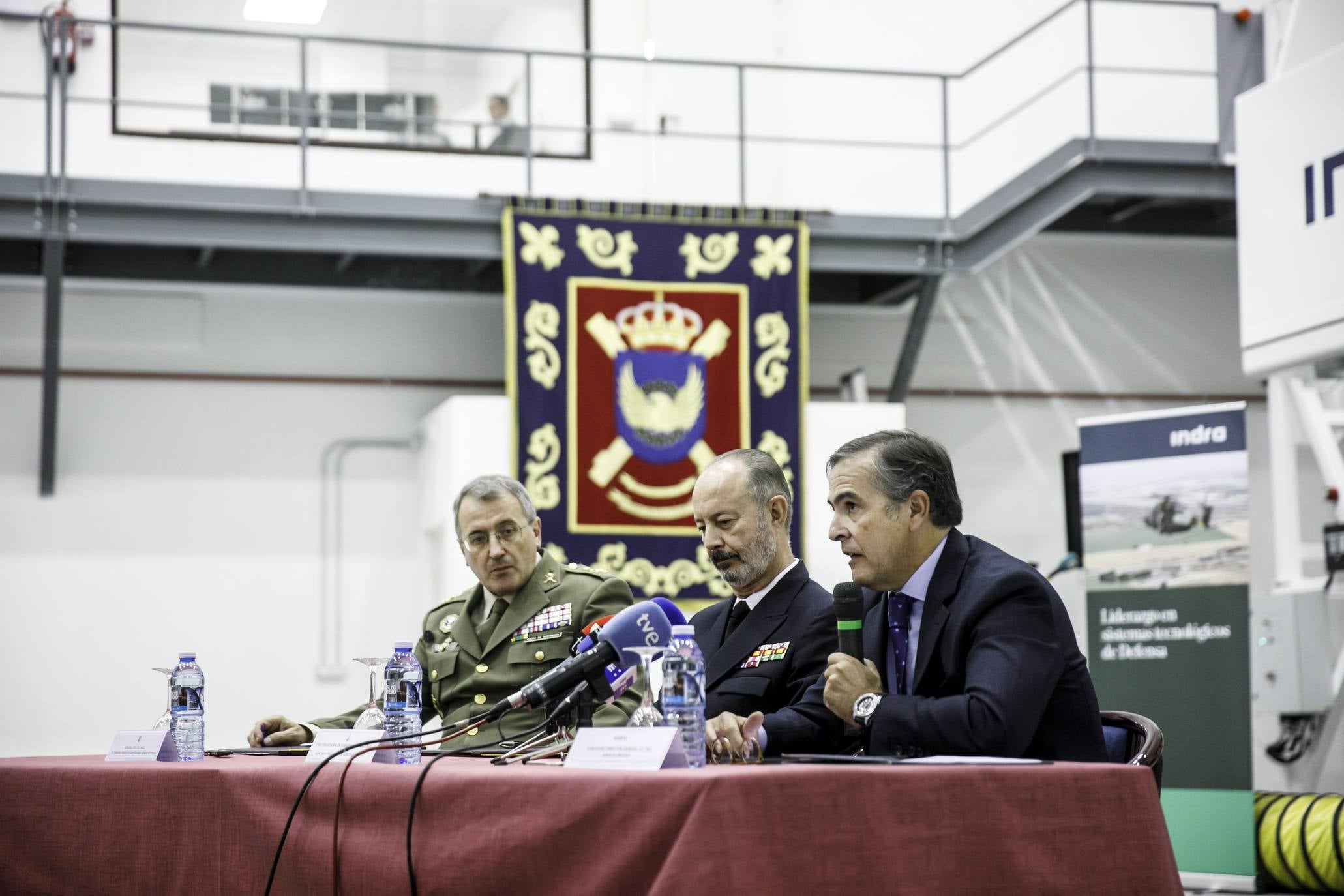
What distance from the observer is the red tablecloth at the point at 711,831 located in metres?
1.92

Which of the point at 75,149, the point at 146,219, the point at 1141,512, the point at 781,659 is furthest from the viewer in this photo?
the point at 75,149

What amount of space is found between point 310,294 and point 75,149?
155 cm

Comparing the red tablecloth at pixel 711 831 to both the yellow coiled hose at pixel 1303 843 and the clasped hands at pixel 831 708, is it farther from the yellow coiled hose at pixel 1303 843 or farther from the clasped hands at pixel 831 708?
Answer: the yellow coiled hose at pixel 1303 843

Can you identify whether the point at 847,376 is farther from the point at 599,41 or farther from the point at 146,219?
the point at 146,219

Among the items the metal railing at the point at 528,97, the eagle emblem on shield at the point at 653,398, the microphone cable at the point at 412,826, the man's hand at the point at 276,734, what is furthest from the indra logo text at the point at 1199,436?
the microphone cable at the point at 412,826

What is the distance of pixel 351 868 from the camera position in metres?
2.25

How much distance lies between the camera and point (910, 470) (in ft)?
9.23

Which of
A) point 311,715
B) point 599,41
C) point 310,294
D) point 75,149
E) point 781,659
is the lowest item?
point 311,715

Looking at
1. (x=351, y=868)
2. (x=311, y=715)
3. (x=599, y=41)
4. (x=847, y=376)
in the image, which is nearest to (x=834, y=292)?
(x=847, y=376)

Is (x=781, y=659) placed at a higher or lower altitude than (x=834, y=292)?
lower

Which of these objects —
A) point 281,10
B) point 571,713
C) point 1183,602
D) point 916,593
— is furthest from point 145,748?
point 281,10

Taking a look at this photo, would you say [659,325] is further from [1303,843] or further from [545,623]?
[545,623]

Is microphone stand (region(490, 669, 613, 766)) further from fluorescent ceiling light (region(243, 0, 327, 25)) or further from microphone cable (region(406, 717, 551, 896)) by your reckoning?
fluorescent ceiling light (region(243, 0, 327, 25))

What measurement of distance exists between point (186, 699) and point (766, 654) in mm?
1198
